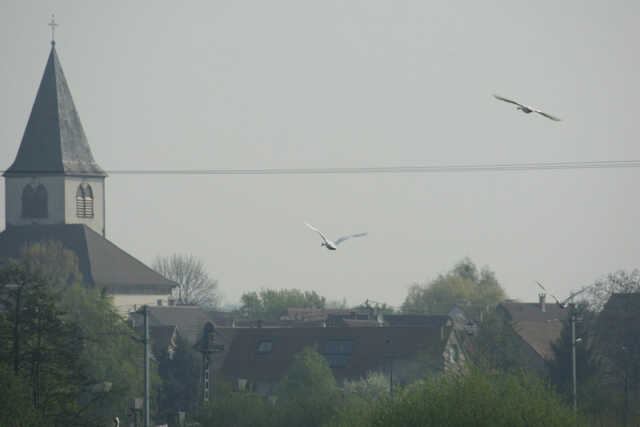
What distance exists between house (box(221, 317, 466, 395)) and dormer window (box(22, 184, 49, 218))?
162ft

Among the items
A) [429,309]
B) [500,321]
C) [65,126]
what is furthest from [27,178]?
[500,321]

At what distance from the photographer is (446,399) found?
37.6 metres

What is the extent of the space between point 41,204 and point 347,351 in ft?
184

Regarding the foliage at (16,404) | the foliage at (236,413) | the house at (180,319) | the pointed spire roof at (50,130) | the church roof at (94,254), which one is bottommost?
the foliage at (236,413)

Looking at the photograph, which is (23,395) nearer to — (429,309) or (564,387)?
(564,387)

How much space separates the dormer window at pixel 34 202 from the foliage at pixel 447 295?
4533 cm

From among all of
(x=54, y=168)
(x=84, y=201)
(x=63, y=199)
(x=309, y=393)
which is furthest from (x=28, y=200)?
(x=309, y=393)

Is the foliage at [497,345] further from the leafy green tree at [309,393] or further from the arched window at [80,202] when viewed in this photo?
the arched window at [80,202]

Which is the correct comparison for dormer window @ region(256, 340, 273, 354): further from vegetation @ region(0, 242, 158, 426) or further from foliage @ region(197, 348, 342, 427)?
vegetation @ region(0, 242, 158, 426)

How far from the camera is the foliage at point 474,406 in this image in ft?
120

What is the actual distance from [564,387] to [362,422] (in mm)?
31933

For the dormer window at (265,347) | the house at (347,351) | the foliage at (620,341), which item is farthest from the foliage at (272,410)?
the foliage at (620,341)

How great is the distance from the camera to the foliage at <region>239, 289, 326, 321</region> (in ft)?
500

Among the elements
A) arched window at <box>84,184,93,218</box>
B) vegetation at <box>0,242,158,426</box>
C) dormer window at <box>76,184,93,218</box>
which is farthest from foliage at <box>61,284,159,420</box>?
arched window at <box>84,184,93,218</box>
